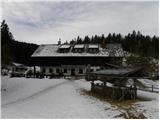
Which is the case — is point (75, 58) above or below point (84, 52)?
below

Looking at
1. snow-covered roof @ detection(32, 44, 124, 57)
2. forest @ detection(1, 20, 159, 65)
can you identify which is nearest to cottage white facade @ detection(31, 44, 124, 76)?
snow-covered roof @ detection(32, 44, 124, 57)

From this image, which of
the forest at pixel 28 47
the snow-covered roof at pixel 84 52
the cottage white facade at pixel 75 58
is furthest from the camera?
the snow-covered roof at pixel 84 52

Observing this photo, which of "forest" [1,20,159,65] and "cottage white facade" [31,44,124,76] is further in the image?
"cottage white facade" [31,44,124,76]

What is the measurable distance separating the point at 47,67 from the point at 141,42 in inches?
2896

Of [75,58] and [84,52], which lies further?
[84,52]

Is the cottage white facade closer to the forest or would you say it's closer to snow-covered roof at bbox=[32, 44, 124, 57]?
snow-covered roof at bbox=[32, 44, 124, 57]

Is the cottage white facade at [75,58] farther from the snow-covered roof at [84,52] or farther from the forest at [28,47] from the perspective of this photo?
the forest at [28,47]

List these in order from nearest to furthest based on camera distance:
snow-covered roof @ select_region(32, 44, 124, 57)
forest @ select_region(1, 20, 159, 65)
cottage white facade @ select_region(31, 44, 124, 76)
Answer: forest @ select_region(1, 20, 159, 65)
cottage white facade @ select_region(31, 44, 124, 76)
snow-covered roof @ select_region(32, 44, 124, 57)

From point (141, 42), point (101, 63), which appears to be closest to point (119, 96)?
point (101, 63)

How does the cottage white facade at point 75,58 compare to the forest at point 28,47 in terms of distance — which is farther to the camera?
the cottage white facade at point 75,58

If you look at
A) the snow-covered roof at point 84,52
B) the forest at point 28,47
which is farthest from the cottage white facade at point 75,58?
the forest at point 28,47

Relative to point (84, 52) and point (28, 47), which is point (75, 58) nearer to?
point (84, 52)

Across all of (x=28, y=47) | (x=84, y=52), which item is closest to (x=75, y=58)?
(x=84, y=52)

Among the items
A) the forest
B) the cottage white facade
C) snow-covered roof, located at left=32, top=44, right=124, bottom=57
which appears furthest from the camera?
snow-covered roof, located at left=32, top=44, right=124, bottom=57
